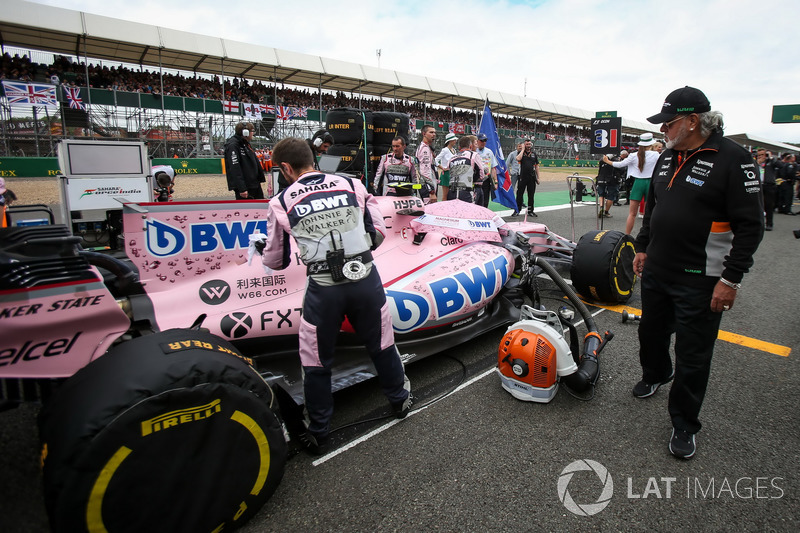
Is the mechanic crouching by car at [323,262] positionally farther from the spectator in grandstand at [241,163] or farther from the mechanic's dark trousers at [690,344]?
the spectator in grandstand at [241,163]

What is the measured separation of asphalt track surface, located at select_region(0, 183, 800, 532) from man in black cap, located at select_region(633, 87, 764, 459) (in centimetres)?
30

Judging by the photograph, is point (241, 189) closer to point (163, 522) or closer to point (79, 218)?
point (79, 218)

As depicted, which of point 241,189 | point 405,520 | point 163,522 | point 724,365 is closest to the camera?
point 163,522

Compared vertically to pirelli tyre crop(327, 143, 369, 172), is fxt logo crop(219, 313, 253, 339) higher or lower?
lower

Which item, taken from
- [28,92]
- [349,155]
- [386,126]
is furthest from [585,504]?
[28,92]

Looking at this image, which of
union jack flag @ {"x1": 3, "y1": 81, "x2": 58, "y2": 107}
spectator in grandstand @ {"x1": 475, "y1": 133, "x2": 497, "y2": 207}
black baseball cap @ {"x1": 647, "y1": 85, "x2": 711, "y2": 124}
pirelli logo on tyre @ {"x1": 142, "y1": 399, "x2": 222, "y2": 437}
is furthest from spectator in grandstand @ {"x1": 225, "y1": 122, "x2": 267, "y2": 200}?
union jack flag @ {"x1": 3, "y1": 81, "x2": 58, "y2": 107}

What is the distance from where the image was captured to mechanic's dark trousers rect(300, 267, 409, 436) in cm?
232

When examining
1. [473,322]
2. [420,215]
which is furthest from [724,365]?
[420,215]

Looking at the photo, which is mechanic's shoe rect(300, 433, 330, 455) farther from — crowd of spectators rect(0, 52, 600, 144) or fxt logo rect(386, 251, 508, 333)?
crowd of spectators rect(0, 52, 600, 144)

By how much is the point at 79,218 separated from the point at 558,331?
7032 mm

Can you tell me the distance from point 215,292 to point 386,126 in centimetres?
810

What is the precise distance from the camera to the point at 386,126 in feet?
32.6

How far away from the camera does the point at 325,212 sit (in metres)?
2.31
